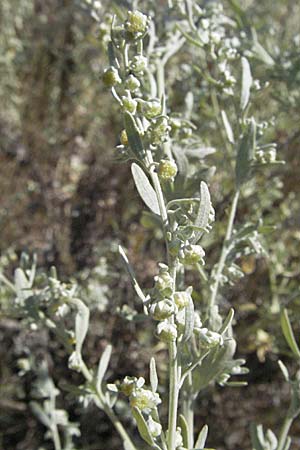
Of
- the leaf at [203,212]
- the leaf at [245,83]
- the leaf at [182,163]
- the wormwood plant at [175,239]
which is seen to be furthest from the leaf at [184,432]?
the leaf at [245,83]

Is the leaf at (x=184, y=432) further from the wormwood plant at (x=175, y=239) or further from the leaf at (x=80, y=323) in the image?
the leaf at (x=80, y=323)

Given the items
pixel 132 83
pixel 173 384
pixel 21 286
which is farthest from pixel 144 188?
pixel 21 286

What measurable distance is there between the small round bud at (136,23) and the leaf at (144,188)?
0.20m

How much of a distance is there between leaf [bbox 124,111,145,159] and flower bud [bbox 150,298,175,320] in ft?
0.73

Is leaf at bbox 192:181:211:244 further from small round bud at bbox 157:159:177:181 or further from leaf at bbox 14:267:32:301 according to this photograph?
leaf at bbox 14:267:32:301

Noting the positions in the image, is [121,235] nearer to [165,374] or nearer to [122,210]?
[122,210]

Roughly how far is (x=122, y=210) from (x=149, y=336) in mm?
493

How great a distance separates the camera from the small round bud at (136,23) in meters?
0.79

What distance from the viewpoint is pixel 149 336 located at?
1896mm

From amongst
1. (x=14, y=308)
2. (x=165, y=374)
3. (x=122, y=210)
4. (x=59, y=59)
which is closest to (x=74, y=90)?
(x=59, y=59)

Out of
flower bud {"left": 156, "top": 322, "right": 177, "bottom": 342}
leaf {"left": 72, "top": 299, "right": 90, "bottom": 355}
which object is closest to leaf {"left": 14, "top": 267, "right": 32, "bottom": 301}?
leaf {"left": 72, "top": 299, "right": 90, "bottom": 355}

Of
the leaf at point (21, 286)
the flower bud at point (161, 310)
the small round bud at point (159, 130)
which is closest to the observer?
the flower bud at point (161, 310)

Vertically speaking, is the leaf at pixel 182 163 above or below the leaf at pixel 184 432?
above

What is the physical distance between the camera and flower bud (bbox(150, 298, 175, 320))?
0.70 m
